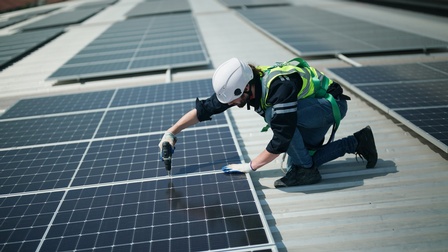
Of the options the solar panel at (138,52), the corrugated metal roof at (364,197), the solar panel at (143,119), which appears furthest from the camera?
the solar panel at (138,52)

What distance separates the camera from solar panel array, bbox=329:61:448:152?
16.6ft

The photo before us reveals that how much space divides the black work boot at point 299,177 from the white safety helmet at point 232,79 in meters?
1.28

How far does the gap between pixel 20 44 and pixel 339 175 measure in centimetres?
1436

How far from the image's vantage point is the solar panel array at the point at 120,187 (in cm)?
329

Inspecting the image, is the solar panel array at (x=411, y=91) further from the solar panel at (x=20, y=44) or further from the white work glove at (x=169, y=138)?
the solar panel at (x=20, y=44)

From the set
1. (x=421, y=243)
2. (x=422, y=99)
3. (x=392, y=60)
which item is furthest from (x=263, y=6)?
(x=421, y=243)

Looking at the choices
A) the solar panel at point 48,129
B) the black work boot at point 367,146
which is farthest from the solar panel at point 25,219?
the black work boot at point 367,146

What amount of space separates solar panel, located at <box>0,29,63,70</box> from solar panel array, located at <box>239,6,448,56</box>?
9115mm

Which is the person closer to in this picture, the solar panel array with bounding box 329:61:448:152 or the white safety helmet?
the white safety helmet

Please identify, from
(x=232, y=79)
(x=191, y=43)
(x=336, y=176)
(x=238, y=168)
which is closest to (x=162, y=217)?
(x=238, y=168)

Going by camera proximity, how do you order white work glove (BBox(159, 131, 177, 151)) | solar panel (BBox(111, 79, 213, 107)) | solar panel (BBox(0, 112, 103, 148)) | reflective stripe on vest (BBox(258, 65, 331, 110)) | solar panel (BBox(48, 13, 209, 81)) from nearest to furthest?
reflective stripe on vest (BBox(258, 65, 331, 110)) < white work glove (BBox(159, 131, 177, 151)) < solar panel (BBox(0, 112, 103, 148)) < solar panel (BBox(111, 79, 213, 107)) < solar panel (BBox(48, 13, 209, 81))

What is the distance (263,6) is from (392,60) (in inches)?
534

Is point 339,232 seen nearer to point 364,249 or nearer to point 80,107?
point 364,249

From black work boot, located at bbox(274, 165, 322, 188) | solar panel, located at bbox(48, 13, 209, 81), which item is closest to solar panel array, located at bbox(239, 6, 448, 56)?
solar panel, located at bbox(48, 13, 209, 81)
